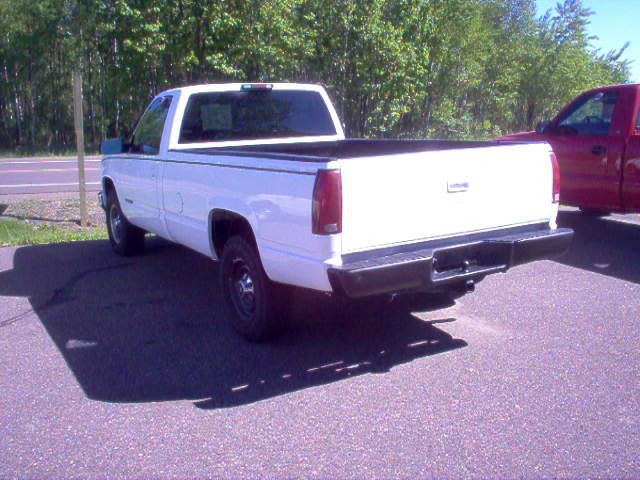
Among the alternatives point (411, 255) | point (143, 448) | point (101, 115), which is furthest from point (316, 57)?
point (101, 115)

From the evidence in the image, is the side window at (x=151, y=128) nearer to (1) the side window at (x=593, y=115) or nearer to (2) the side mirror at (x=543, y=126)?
(2) the side mirror at (x=543, y=126)

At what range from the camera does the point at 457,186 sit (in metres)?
4.43

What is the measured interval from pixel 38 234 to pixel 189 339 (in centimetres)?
538

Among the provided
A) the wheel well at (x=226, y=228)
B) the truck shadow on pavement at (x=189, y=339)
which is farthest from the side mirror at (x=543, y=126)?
the wheel well at (x=226, y=228)

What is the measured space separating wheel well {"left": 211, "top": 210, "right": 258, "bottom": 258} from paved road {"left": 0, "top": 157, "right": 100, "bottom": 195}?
10.8 m

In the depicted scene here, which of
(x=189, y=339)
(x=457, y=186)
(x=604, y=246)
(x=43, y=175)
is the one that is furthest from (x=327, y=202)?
(x=43, y=175)

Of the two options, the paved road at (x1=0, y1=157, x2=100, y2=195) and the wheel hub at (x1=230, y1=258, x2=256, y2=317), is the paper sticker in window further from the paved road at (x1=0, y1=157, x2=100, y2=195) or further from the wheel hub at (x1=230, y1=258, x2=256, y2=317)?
the paved road at (x1=0, y1=157, x2=100, y2=195)

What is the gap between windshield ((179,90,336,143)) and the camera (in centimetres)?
630

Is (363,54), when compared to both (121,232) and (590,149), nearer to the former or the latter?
(590,149)

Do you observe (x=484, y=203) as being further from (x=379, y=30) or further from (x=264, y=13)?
(x=264, y=13)

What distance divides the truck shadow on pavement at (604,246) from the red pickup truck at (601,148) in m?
0.50

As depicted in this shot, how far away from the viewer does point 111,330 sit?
5445mm

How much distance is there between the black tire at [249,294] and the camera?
4.79 m

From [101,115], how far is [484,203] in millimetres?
30775
